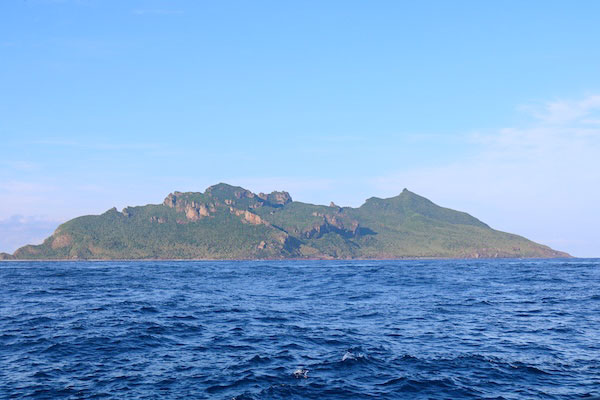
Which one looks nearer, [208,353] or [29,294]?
[208,353]

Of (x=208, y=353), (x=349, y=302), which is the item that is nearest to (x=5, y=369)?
(x=208, y=353)

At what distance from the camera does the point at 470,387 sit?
2325 cm

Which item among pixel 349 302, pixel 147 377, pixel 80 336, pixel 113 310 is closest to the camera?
pixel 147 377

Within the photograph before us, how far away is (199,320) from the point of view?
4403cm

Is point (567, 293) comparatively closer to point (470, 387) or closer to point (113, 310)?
point (470, 387)

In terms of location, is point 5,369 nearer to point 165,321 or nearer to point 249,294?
point 165,321

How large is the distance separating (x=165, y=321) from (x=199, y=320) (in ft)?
10.1

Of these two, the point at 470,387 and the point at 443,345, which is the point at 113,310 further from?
the point at 470,387

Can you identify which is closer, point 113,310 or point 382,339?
point 382,339

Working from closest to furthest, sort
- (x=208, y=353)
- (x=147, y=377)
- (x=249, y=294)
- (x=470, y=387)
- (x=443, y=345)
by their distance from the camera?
(x=470, y=387)
(x=147, y=377)
(x=208, y=353)
(x=443, y=345)
(x=249, y=294)

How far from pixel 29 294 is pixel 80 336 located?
39.0m

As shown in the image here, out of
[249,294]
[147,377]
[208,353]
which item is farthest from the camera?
[249,294]

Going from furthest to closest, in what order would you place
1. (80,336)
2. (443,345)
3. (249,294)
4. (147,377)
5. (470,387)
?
(249,294) < (80,336) < (443,345) < (147,377) < (470,387)

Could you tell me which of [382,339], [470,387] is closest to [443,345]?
[382,339]
